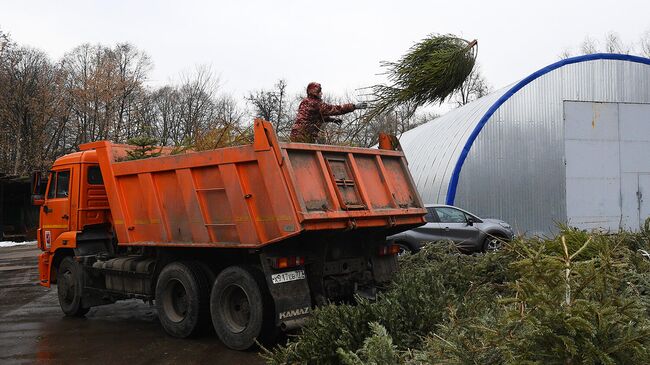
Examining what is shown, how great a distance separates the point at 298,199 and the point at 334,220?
21.0 inches

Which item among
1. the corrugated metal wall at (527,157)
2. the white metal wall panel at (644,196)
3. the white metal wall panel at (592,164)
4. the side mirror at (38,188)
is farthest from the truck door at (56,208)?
the white metal wall panel at (644,196)

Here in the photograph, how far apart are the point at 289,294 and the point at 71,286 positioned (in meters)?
4.82

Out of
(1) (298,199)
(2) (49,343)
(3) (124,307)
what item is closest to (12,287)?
(3) (124,307)

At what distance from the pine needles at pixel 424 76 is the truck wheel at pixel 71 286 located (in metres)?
6.51

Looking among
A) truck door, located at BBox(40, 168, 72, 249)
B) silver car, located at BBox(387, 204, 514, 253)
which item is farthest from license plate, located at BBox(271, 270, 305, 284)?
silver car, located at BBox(387, 204, 514, 253)

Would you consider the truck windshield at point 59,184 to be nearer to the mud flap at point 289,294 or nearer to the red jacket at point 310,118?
the red jacket at point 310,118

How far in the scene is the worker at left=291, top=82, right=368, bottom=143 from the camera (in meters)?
7.29

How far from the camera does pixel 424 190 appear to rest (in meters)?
17.5

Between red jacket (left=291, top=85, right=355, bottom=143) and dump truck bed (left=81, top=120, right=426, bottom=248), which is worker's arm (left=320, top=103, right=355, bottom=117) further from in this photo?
dump truck bed (left=81, top=120, right=426, bottom=248)

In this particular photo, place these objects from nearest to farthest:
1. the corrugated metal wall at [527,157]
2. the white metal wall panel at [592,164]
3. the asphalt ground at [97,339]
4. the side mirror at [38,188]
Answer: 1. the asphalt ground at [97,339]
2. the side mirror at [38,188]
3. the white metal wall panel at [592,164]
4. the corrugated metal wall at [527,157]

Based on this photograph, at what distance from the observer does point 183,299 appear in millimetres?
7656

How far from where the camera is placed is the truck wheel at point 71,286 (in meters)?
9.16

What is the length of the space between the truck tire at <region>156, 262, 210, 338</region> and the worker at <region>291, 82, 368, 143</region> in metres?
2.13

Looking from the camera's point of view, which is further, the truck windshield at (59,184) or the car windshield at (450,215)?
the car windshield at (450,215)
